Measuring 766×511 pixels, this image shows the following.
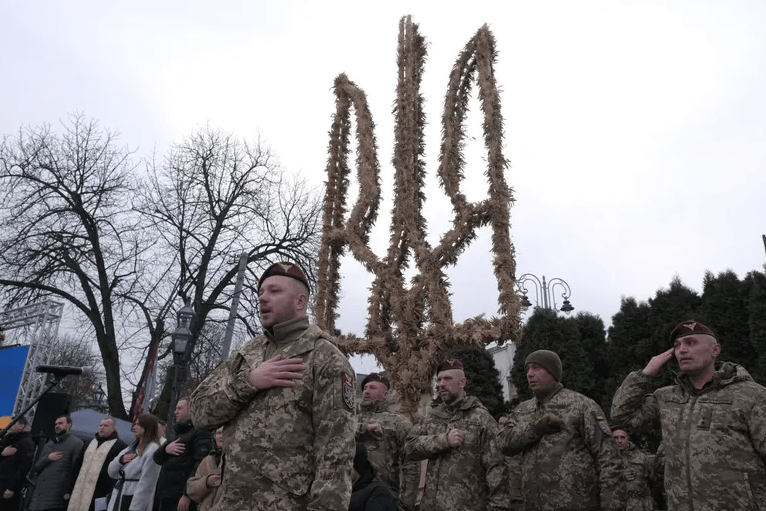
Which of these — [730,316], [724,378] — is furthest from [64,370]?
[730,316]

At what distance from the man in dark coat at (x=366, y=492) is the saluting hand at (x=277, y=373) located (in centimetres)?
146

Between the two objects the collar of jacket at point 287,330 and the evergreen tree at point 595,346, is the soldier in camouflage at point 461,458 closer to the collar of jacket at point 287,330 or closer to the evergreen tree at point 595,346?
the collar of jacket at point 287,330

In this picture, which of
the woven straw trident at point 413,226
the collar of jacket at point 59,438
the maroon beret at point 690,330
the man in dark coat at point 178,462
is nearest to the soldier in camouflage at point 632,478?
the maroon beret at point 690,330

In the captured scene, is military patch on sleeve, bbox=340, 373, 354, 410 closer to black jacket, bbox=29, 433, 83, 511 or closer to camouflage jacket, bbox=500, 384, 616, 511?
camouflage jacket, bbox=500, 384, 616, 511

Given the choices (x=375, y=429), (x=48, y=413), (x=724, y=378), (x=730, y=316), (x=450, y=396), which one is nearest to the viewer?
(x=724, y=378)

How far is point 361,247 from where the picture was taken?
7477 mm

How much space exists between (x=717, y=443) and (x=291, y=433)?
94.9 inches

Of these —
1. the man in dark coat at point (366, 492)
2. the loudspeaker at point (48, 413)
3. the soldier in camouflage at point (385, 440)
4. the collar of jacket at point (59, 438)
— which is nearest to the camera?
the man in dark coat at point (366, 492)

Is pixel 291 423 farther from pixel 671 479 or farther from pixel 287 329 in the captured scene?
pixel 671 479

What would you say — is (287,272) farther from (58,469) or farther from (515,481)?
(58,469)

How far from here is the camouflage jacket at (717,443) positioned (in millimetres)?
3170

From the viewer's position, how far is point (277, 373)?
244cm

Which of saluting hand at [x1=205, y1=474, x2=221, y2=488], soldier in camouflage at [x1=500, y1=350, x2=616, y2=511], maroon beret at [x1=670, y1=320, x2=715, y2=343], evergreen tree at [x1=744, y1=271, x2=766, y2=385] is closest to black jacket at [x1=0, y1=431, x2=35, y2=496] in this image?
saluting hand at [x1=205, y1=474, x2=221, y2=488]

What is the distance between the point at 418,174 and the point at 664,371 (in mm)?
8423
